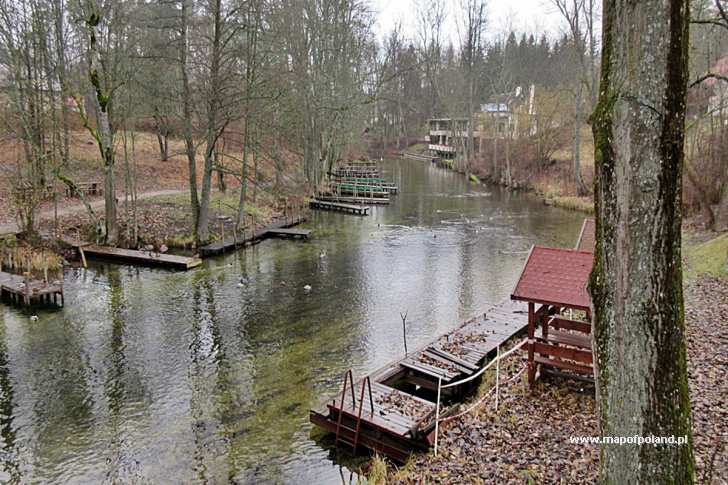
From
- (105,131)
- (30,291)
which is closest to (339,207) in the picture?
(105,131)

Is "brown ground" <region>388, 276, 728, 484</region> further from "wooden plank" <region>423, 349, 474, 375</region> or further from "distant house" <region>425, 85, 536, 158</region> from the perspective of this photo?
"distant house" <region>425, 85, 536, 158</region>

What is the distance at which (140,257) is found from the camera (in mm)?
19219

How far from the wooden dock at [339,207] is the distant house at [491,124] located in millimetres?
19382

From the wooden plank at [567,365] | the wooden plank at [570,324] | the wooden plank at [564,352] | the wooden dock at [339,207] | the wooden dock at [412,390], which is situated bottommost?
the wooden dock at [412,390]

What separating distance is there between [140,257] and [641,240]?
59.2 ft

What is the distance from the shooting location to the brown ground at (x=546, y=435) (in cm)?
649

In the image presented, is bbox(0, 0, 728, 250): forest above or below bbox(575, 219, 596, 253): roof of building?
above

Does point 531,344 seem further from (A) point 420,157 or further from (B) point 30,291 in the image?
(A) point 420,157

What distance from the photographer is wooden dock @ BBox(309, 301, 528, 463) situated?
828 cm

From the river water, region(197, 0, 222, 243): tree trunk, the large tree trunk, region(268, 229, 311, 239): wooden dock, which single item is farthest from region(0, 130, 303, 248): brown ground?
the large tree trunk

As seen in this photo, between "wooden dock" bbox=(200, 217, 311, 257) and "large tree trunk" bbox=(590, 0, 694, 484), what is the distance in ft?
58.8

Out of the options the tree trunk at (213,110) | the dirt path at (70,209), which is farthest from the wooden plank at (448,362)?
the dirt path at (70,209)

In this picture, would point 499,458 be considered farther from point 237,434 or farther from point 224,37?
point 224,37

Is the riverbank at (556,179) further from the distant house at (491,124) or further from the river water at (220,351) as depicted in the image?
the river water at (220,351)
